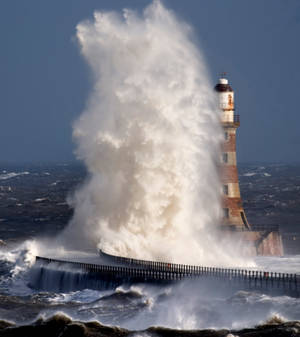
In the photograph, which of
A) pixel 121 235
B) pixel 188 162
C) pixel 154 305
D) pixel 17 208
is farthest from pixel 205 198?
pixel 17 208

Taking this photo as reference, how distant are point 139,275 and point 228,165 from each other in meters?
13.3

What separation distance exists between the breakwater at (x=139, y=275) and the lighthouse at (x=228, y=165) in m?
8.89

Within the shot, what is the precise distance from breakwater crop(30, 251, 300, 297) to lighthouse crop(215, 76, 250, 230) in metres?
8.89

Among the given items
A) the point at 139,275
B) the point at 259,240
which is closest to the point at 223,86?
the point at 259,240

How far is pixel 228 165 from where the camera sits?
1890 inches

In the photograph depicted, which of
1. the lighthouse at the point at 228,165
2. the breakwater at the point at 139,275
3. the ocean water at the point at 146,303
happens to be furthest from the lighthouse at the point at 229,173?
the breakwater at the point at 139,275

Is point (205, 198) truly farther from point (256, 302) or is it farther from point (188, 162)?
point (256, 302)

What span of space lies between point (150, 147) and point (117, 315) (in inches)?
632

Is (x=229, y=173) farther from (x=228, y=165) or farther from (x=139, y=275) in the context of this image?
(x=139, y=275)

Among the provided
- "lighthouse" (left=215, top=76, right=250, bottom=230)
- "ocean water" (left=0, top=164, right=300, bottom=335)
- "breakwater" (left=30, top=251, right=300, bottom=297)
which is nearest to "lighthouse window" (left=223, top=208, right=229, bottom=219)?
Result: "lighthouse" (left=215, top=76, right=250, bottom=230)

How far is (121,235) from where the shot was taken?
1804 inches

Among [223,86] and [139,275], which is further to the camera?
[223,86]

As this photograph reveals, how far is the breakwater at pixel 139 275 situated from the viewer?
3403 cm

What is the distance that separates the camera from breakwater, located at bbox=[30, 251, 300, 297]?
34.0 meters
